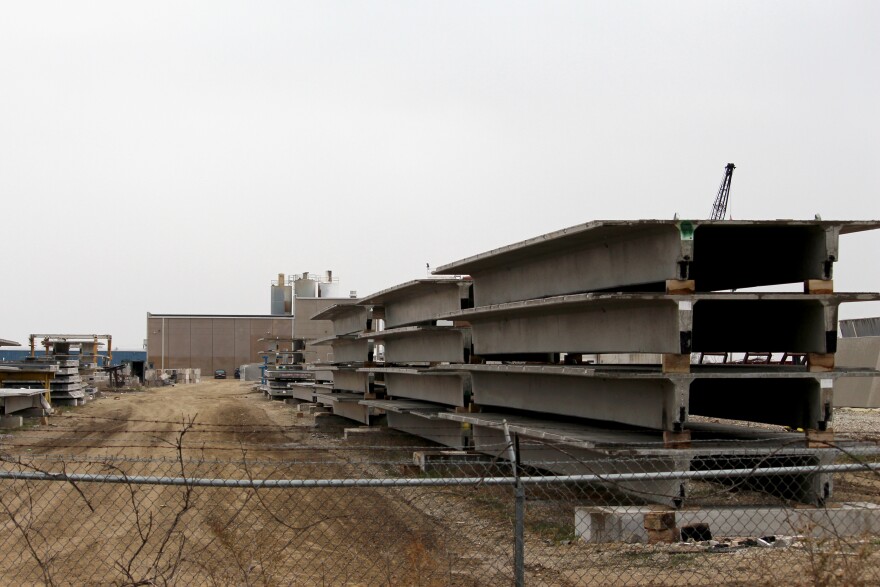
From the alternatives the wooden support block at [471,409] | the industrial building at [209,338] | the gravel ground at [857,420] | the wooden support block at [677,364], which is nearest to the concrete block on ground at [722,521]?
the wooden support block at [677,364]

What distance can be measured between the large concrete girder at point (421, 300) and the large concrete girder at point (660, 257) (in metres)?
1.53

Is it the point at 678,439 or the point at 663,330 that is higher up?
the point at 663,330

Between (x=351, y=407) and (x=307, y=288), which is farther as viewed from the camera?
(x=307, y=288)

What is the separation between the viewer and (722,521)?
8633 millimetres

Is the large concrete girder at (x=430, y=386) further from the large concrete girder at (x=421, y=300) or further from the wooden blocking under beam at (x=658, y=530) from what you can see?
the wooden blocking under beam at (x=658, y=530)

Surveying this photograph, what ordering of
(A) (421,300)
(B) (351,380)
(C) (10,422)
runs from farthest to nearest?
(B) (351,380) → (C) (10,422) → (A) (421,300)

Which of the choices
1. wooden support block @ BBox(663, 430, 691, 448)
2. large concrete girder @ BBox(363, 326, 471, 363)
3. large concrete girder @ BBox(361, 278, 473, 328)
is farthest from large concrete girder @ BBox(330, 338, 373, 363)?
wooden support block @ BBox(663, 430, 691, 448)

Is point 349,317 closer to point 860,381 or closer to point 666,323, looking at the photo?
point 860,381

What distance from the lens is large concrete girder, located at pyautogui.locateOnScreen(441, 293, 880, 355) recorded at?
29.0ft

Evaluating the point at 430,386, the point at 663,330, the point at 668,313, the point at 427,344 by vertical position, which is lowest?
the point at 430,386

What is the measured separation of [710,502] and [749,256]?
3.52 metres

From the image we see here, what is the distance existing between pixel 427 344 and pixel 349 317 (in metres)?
8.70

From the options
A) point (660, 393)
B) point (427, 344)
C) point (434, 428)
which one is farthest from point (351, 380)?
point (660, 393)

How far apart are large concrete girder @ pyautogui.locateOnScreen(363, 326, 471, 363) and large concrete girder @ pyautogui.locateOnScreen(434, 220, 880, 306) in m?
1.60
